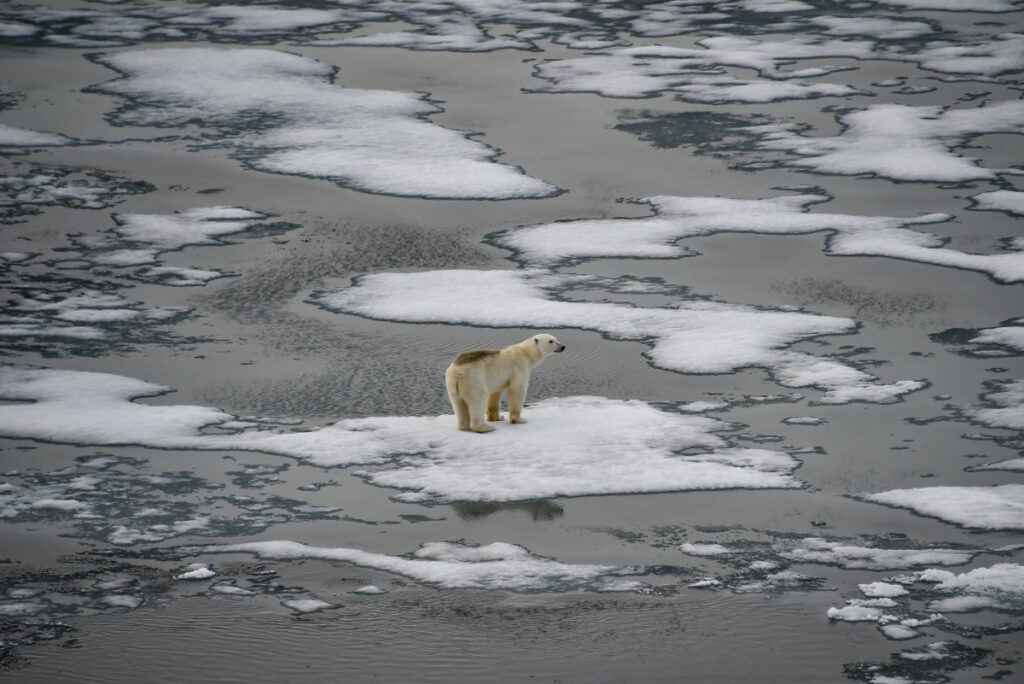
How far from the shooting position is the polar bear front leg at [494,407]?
876cm

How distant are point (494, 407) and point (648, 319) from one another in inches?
95.3

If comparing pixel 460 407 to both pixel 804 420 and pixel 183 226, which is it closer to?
pixel 804 420

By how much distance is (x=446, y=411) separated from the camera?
360 inches

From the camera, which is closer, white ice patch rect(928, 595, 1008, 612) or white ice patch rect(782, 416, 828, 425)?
white ice patch rect(928, 595, 1008, 612)

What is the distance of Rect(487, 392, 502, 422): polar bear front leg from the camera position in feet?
28.7

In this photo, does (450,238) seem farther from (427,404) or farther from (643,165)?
(427,404)

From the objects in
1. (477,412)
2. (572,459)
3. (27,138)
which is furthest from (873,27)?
(572,459)

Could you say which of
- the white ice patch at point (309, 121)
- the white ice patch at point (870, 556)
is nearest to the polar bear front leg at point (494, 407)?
the white ice patch at point (870, 556)

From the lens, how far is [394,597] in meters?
6.61

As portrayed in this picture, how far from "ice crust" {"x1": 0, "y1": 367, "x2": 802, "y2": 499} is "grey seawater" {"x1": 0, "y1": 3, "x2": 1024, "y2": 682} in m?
0.15

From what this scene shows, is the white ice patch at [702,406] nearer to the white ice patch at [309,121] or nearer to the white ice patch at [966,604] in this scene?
the white ice patch at [966,604]

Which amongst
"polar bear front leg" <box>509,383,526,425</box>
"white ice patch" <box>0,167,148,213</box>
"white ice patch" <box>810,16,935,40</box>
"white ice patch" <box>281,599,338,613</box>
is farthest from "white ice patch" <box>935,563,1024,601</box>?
"white ice patch" <box>810,16,935,40</box>

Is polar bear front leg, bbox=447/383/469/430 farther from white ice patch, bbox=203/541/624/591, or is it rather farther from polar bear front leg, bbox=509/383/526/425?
white ice patch, bbox=203/541/624/591

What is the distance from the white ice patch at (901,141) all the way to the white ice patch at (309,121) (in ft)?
10.0
